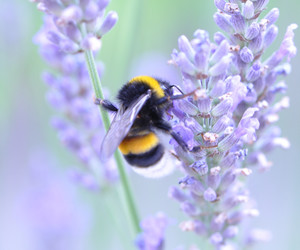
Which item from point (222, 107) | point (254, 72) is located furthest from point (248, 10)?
point (222, 107)

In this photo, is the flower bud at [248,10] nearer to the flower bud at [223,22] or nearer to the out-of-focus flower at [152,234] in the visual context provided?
the flower bud at [223,22]

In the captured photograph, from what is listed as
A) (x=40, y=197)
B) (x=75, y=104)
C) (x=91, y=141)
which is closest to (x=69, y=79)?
(x=75, y=104)

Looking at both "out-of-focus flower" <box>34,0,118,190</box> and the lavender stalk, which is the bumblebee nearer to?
the lavender stalk

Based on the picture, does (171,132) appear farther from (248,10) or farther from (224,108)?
(248,10)

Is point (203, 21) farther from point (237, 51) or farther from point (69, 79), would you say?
point (237, 51)

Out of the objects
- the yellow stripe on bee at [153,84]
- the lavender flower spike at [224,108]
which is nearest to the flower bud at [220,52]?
the lavender flower spike at [224,108]

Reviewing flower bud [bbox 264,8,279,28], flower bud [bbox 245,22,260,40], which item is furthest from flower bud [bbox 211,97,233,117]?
flower bud [bbox 264,8,279,28]
